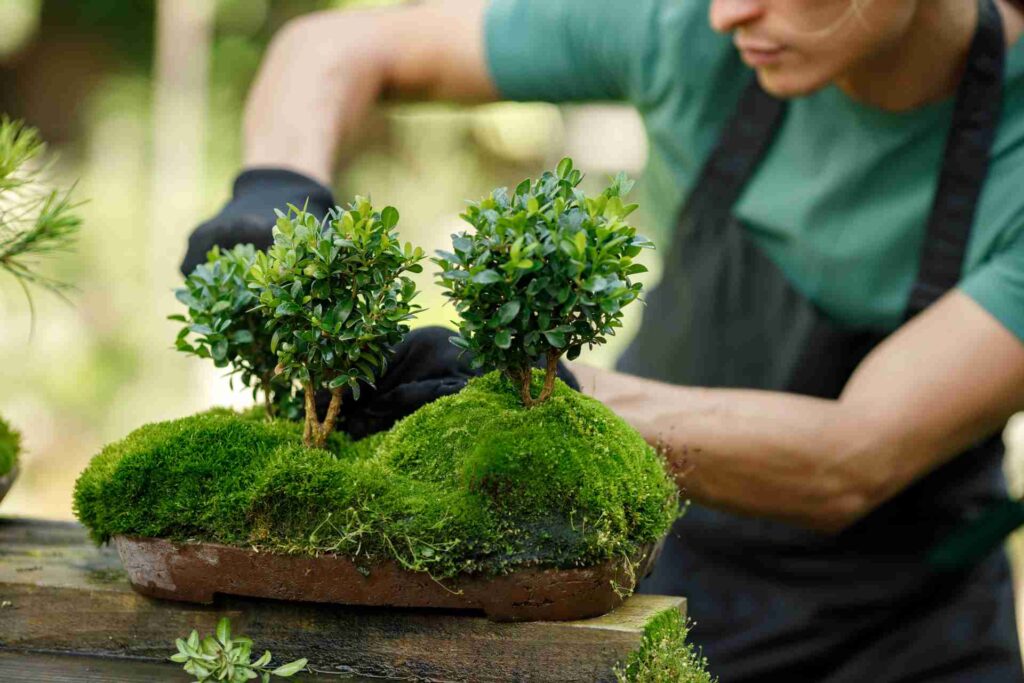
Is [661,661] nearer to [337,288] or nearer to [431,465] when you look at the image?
[431,465]

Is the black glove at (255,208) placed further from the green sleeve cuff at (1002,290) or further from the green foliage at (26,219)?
the green sleeve cuff at (1002,290)

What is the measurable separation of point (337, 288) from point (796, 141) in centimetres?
112

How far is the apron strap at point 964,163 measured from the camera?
5.15 ft

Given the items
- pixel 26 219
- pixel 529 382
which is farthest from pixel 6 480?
pixel 529 382

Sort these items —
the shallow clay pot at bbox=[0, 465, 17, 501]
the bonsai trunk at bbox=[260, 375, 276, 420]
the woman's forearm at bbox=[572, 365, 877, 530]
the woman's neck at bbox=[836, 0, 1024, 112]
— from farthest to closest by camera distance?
the woman's neck at bbox=[836, 0, 1024, 112], the woman's forearm at bbox=[572, 365, 877, 530], the shallow clay pot at bbox=[0, 465, 17, 501], the bonsai trunk at bbox=[260, 375, 276, 420]

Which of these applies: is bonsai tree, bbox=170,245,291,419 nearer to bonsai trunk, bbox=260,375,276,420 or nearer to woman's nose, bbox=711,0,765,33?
bonsai trunk, bbox=260,375,276,420

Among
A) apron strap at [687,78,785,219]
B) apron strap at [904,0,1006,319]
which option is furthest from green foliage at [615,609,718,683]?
apron strap at [687,78,785,219]

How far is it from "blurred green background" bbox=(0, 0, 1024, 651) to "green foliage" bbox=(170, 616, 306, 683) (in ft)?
13.2

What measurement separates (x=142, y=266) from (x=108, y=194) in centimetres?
49

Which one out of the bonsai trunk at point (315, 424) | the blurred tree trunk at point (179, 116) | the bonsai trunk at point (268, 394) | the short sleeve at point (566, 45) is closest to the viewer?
the bonsai trunk at point (315, 424)

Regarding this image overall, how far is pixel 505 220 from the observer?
2.76 ft

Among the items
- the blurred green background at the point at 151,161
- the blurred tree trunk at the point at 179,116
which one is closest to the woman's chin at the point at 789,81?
the blurred green background at the point at 151,161

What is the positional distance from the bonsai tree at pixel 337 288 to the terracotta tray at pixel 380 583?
154 mm

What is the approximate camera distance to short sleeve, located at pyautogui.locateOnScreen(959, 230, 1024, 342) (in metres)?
1.38
